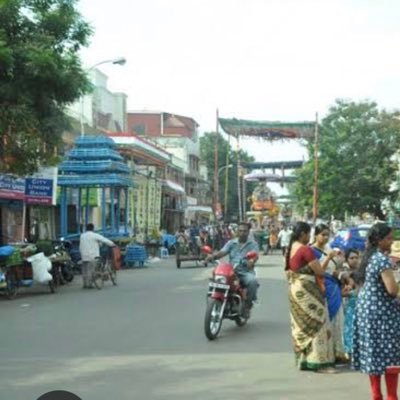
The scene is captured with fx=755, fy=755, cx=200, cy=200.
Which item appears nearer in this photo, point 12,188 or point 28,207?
point 12,188

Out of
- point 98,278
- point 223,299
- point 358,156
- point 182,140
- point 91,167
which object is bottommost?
point 98,278

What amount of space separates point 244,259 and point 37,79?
6.79 m

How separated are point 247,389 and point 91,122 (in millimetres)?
38517

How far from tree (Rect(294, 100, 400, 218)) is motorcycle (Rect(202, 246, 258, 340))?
3565 centimetres

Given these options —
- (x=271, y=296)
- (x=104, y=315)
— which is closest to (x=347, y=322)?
(x=104, y=315)

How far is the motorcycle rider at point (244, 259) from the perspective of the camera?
1102 cm

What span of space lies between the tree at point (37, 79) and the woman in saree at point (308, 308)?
8.57 metres

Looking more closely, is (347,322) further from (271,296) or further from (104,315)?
(271,296)

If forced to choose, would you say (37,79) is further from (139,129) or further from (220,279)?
(139,129)

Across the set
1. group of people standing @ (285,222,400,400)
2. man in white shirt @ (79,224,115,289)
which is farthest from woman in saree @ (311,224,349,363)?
man in white shirt @ (79,224,115,289)

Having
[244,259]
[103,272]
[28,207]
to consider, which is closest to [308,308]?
[244,259]

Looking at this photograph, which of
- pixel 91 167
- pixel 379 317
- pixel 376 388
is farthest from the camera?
pixel 91 167

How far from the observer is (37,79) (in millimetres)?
15500

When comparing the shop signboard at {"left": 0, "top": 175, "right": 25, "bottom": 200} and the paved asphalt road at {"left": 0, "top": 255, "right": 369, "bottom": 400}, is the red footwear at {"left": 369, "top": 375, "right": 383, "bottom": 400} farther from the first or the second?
the shop signboard at {"left": 0, "top": 175, "right": 25, "bottom": 200}
